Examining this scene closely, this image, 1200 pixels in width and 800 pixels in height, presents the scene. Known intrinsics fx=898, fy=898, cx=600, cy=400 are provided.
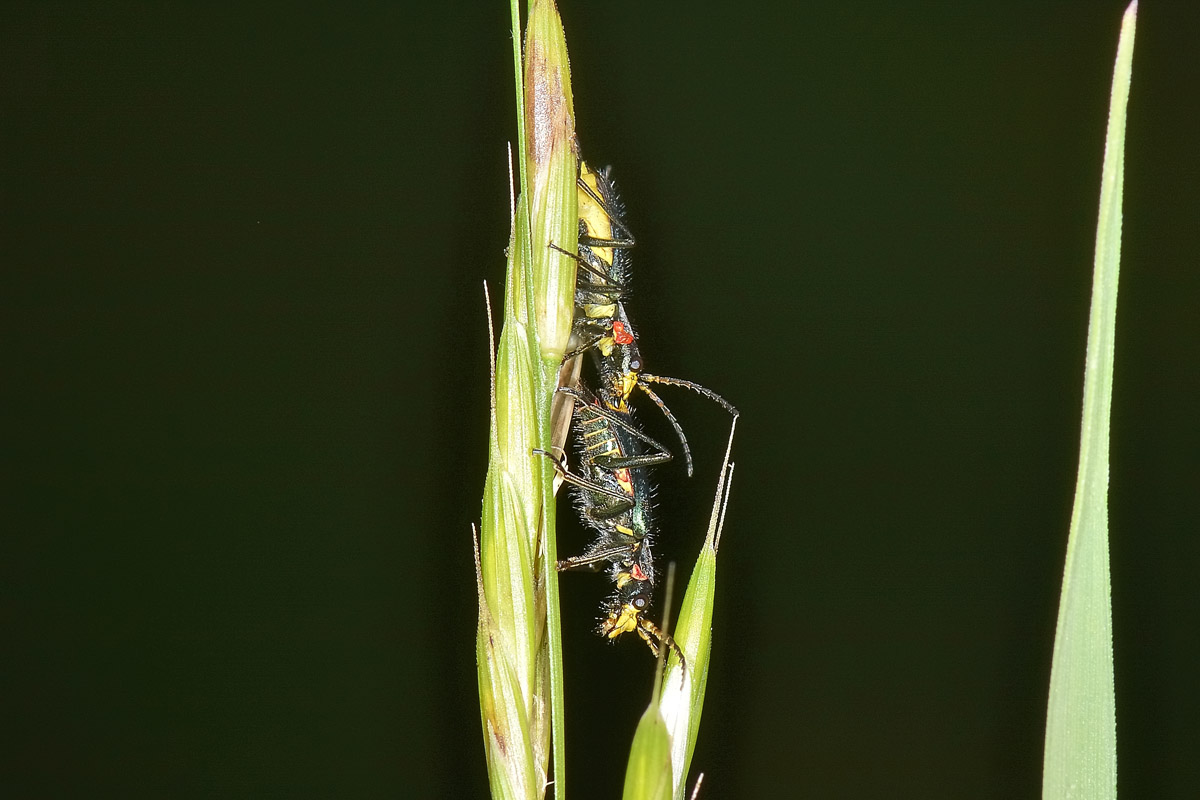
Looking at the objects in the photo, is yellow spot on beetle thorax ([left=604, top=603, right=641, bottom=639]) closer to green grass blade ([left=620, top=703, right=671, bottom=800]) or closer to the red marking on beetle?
the red marking on beetle

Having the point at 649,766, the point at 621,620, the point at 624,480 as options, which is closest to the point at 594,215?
the point at 624,480

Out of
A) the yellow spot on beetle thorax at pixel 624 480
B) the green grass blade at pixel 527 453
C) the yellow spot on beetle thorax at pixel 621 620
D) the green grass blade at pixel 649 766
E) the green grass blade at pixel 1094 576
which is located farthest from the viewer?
the yellow spot on beetle thorax at pixel 624 480

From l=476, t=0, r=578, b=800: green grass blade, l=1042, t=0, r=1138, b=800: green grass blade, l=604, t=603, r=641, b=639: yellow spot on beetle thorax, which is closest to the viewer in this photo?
l=1042, t=0, r=1138, b=800: green grass blade

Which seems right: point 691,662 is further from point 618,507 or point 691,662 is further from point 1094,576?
point 618,507

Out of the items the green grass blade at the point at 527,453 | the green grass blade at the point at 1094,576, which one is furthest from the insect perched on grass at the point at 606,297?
the green grass blade at the point at 1094,576

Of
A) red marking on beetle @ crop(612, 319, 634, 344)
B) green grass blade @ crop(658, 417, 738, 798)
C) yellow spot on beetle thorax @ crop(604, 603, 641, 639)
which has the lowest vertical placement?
yellow spot on beetle thorax @ crop(604, 603, 641, 639)

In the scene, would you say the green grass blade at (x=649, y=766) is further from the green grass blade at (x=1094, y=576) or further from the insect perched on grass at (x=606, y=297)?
the insect perched on grass at (x=606, y=297)

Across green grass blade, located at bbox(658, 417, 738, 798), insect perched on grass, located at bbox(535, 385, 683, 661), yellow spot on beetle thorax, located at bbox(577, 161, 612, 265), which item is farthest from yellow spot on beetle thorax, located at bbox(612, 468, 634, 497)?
green grass blade, located at bbox(658, 417, 738, 798)
